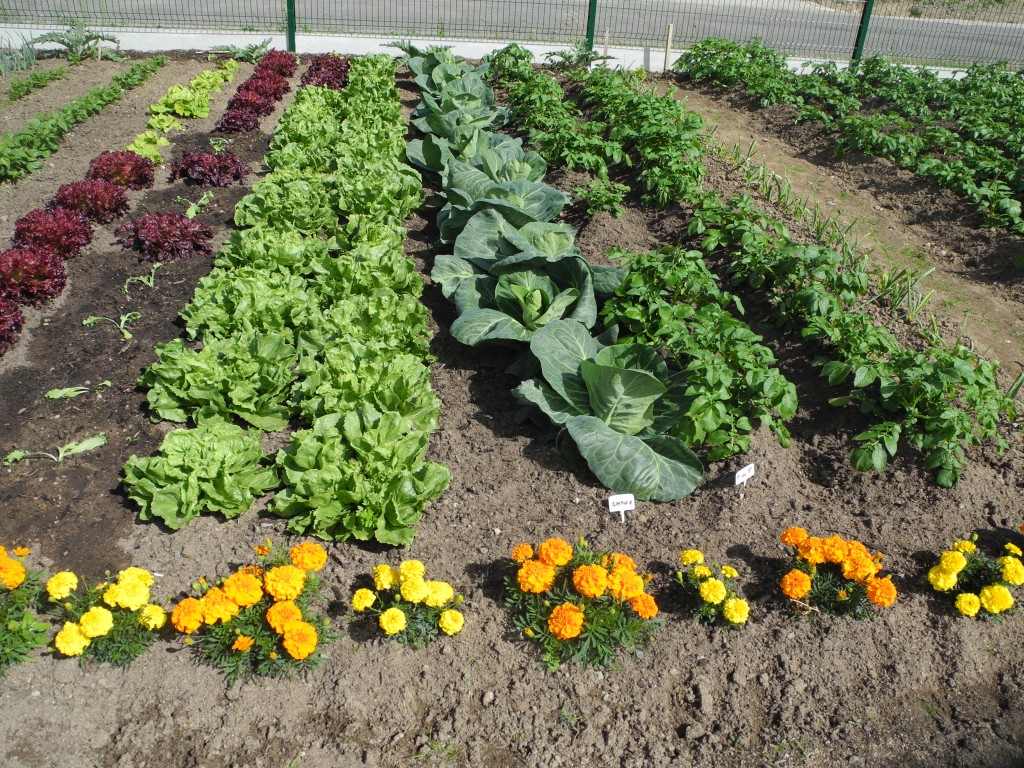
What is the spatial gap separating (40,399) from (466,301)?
119 inches

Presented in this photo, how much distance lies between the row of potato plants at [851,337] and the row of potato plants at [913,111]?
9.55 feet

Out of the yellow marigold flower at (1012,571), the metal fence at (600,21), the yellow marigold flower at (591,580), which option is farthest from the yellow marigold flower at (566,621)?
the metal fence at (600,21)

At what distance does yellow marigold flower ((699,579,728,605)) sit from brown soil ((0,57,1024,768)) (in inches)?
9.3

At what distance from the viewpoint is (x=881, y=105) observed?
490 inches

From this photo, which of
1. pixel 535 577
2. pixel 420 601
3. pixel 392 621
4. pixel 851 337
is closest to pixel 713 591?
pixel 535 577

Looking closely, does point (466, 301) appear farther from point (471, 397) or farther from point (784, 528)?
point (784, 528)

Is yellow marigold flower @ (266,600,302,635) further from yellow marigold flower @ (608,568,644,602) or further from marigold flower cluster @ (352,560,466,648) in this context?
yellow marigold flower @ (608,568,644,602)

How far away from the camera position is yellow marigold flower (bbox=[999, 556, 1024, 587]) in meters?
4.00

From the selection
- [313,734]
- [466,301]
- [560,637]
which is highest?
[466,301]

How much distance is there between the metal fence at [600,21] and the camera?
1575 cm

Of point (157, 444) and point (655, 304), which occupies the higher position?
point (655, 304)

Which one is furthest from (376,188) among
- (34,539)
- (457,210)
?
(34,539)

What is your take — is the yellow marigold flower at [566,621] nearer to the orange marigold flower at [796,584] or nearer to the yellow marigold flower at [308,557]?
the orange marigold flower at [796,584]

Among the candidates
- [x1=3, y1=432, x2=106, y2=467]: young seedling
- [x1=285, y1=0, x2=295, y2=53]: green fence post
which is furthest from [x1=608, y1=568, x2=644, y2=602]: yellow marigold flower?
[x1=285, y1=0, x2=295, y2=53]: green fence post
